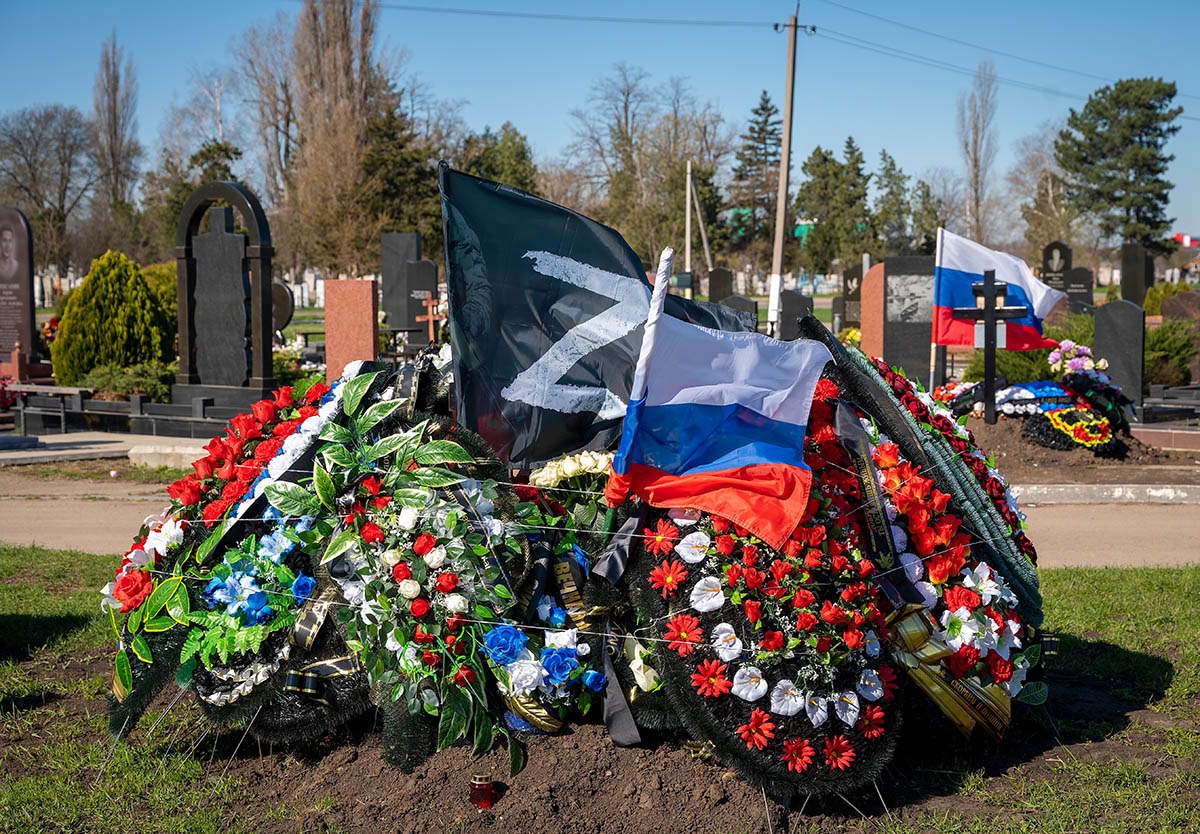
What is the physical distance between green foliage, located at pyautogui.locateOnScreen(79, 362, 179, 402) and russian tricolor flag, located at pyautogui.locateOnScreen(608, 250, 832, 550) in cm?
1316

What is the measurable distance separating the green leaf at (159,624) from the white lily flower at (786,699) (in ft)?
6.29

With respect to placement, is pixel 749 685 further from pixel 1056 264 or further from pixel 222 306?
pixel 1056 264

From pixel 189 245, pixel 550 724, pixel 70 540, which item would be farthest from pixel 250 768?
pixel 189 245

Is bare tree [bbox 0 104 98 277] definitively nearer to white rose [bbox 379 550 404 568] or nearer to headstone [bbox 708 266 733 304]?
headstone [bbox 708 266 733 304]

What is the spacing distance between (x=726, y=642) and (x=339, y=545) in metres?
1.23

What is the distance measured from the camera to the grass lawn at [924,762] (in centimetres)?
314

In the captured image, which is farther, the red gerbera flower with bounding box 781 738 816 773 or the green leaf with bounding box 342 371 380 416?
the green leaf with bounding box 342 371 380 416

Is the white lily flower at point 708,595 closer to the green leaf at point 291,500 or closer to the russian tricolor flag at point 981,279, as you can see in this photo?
the green leaf at point 291,500

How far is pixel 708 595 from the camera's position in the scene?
10.1ft

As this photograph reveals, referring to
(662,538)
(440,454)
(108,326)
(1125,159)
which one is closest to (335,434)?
(440,454)

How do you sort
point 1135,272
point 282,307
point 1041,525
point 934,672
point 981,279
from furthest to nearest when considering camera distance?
point 1135,272 < point 282,307 < point 981,279 < point 1041,525 < point 934,672

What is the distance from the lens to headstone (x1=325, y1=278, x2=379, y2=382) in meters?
10.9

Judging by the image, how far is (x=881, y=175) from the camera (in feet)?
178

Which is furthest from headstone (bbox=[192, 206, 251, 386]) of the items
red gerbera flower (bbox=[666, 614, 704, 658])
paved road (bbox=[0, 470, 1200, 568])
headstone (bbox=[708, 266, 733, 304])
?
headstone (bbox=[708, 266, 733, 304])
